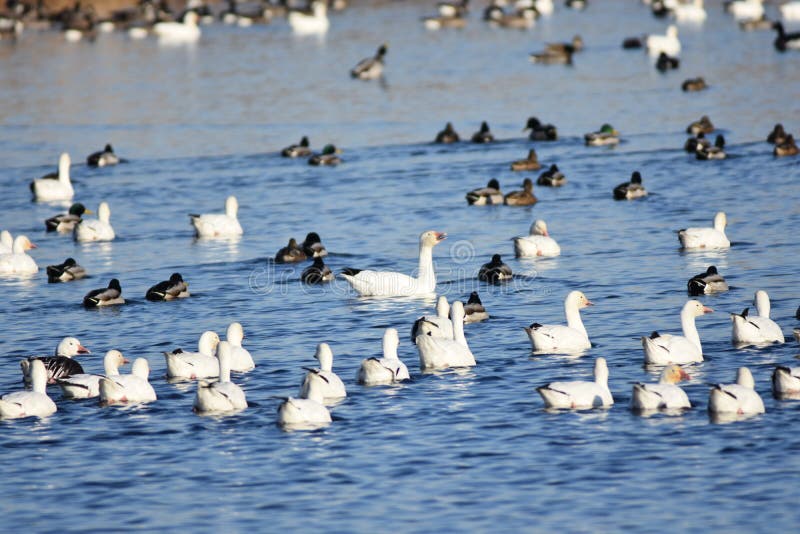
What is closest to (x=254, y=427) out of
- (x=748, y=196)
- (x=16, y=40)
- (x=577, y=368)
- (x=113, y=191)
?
(x=577, y=368)

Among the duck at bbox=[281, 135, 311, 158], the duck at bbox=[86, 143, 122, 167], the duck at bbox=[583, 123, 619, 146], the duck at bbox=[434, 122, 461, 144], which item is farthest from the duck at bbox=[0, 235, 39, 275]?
the duck at bbox=[583, 123, 619, 146]

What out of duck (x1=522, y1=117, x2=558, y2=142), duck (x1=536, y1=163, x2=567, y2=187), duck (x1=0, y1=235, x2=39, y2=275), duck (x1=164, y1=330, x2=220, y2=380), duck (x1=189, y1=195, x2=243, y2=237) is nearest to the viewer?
duck (x1=164, y1=330, x2=220, y2=380)

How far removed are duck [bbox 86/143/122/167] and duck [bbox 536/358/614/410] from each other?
29627mm

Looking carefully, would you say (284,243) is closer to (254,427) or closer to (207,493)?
(254,427)

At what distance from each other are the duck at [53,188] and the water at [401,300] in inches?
22.0

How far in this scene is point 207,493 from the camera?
16906 mm

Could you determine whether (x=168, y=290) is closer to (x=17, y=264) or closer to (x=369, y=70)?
(x=17, y=264)

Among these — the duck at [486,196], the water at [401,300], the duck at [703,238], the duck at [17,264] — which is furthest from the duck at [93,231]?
the duck at [703,238]

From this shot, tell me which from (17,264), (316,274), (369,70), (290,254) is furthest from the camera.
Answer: (369,70)

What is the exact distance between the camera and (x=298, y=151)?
45906 mm

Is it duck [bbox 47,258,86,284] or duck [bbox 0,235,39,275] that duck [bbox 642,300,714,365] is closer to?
duck [bbox 47,258,86,284]

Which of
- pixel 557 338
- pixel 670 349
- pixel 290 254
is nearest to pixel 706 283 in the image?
pixel 557 338

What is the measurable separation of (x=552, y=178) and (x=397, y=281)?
504 inches

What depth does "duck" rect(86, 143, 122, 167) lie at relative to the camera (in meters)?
46.2
